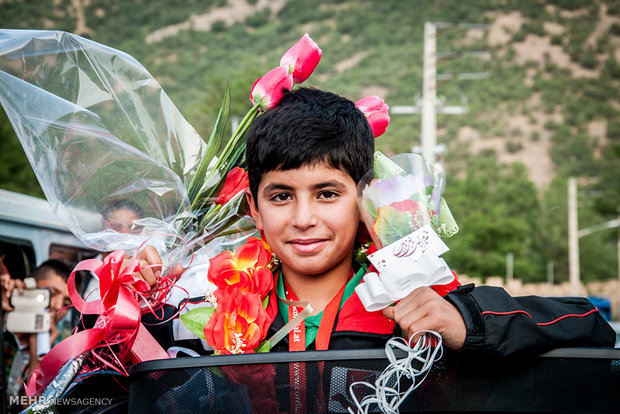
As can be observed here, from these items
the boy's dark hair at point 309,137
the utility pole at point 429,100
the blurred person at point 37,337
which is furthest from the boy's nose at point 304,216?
the utility pole at point 429,100

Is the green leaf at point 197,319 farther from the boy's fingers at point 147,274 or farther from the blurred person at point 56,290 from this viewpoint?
the blurred person at point 56,290

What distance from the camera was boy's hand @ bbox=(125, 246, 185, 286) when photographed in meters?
1.88

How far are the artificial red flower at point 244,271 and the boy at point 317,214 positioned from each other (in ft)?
0.23

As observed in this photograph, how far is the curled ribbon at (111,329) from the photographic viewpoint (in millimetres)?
1736

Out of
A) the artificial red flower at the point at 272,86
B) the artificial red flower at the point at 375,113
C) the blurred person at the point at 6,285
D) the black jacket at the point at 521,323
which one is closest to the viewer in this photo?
the black jacket at the point at 521,323

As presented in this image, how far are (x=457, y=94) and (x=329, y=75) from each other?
15060 millimetres

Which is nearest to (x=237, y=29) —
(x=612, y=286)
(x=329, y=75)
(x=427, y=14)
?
(x=329, y=75)

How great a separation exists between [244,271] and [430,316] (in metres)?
Result: 0.78

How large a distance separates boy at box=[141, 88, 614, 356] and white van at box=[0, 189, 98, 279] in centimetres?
239

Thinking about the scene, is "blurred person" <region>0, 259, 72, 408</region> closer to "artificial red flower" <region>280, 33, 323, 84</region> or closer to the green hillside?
"artificial red flower" <region>280, 33, 323, 84</region>

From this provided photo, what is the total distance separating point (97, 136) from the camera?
6.68 ft

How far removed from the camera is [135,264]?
183 cm

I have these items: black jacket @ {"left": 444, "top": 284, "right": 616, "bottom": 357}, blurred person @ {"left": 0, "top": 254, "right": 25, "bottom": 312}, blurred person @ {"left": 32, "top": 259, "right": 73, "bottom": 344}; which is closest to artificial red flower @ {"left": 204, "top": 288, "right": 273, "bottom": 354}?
black jacket @ {"left": 444, "top": 284, "right": 616, "bottom": 357}

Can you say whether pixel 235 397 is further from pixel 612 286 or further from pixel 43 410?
pixel 612 286
